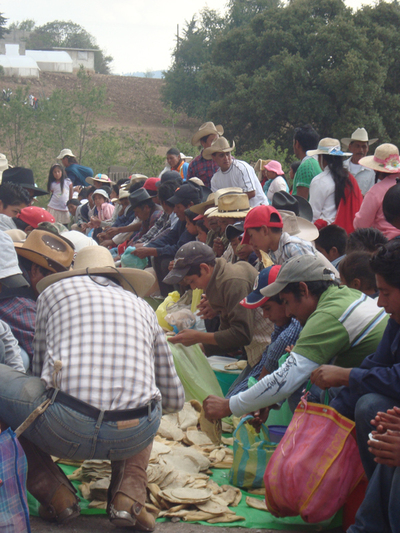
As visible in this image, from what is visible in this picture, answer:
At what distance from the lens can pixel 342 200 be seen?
575 centimetres

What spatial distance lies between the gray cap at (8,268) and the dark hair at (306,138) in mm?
4593

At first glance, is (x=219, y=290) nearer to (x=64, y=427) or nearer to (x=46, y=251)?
(x=46, y=251)

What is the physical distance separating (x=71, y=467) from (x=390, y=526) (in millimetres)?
1894

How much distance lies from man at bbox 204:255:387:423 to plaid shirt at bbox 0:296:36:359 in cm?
118

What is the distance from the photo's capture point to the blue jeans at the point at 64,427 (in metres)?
2.56

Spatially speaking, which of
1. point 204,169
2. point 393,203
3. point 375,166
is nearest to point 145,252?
point 204,169

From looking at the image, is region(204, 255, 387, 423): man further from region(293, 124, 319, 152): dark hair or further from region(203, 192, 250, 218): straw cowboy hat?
region(293, 124, 319, 152): dark hair

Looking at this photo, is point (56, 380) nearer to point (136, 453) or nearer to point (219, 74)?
point (136, 453)

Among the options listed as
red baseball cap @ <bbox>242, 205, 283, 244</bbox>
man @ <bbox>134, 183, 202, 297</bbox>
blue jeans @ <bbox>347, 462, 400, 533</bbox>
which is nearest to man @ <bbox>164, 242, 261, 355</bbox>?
red baseball cap @ <bbox>242, 205, 283, 244</bbox>

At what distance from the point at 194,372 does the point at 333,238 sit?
1615mm

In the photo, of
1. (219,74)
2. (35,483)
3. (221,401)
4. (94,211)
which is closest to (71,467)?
(35,483)

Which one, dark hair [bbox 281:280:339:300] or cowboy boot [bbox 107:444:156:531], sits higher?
dark hair [bbox 281:280:339:300]

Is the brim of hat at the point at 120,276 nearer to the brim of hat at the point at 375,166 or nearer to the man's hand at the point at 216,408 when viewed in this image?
the man's hand at the point at 216,408

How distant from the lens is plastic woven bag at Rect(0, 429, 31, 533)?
2283mm
